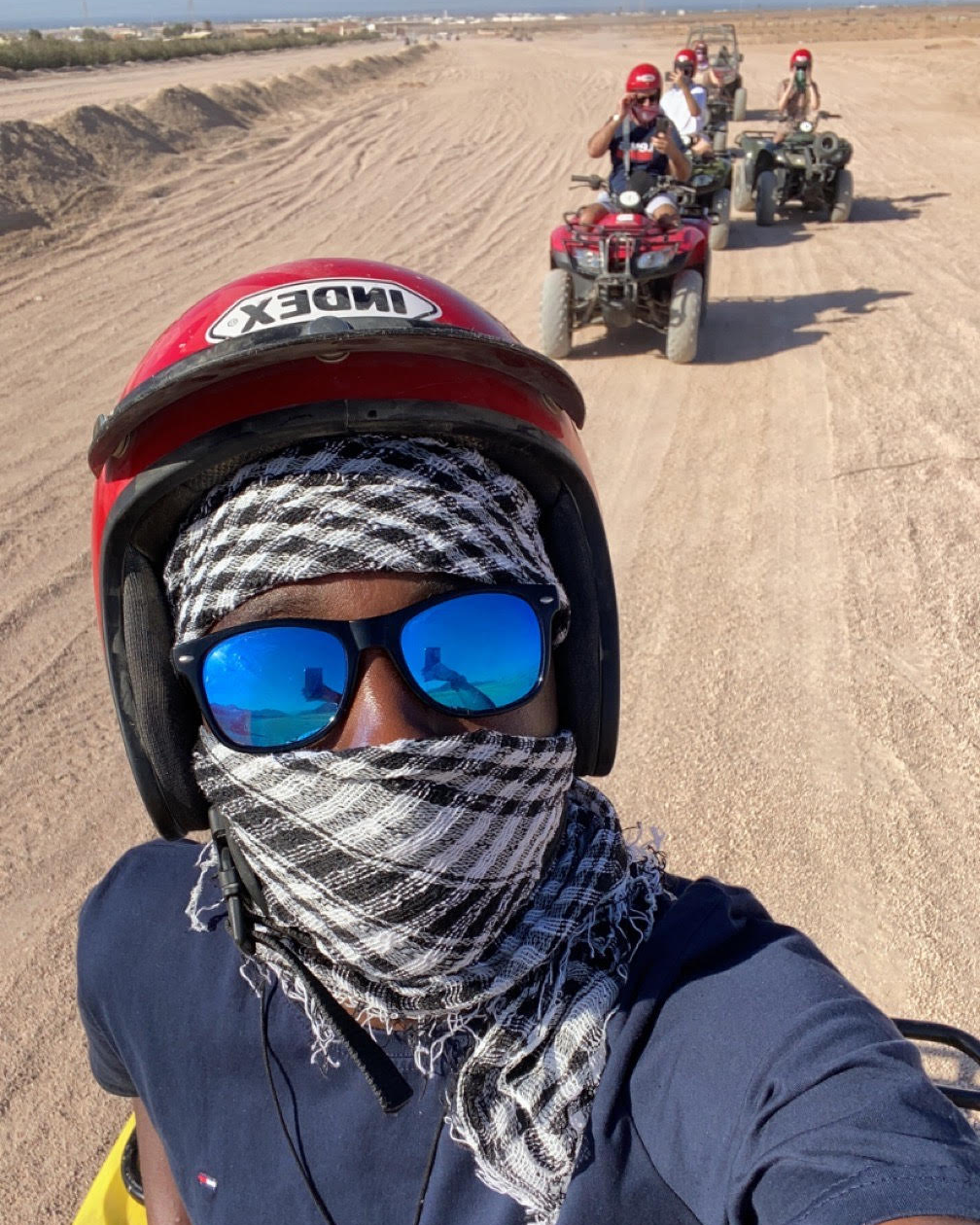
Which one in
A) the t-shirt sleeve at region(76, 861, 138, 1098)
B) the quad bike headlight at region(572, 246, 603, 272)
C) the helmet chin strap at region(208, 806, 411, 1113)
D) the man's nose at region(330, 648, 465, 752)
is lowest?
the quad bike headlight at region(572, 246, 603, 272)

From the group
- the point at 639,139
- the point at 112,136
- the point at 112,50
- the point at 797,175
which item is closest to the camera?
the point at 639,139

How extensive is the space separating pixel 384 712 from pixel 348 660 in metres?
0.07

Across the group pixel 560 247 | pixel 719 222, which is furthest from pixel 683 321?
pixel 719 222

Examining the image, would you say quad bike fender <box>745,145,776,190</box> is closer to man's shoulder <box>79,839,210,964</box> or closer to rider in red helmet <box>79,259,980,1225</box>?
rider in red helmet <box>79,259,980,1225</box>

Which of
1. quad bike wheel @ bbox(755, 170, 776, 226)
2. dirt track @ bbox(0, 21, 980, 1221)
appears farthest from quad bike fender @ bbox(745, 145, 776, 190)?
dirt track @ bbox(0, 21, 980, 1221)

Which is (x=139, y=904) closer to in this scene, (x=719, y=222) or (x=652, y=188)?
(x=652, y=188)

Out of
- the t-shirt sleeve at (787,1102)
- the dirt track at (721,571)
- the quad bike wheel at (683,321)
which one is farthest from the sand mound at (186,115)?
the t-shirt sleeve at (787,1102)

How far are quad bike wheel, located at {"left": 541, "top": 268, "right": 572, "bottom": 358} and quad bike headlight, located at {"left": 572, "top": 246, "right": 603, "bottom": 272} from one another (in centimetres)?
11

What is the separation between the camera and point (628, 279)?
7.21 metres

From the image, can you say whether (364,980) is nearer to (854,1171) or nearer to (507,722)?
(507,722)

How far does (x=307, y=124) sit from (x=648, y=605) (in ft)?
53.9

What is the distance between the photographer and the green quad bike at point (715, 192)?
1059cm

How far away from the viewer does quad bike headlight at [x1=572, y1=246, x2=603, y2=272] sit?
731 cm

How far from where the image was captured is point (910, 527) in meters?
4.80
